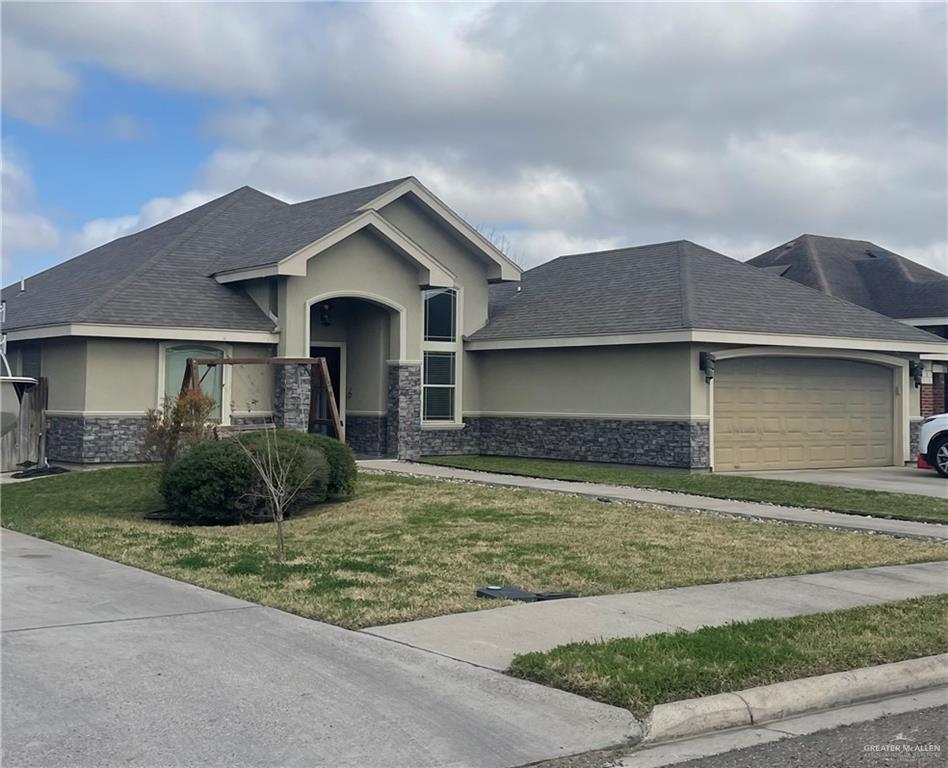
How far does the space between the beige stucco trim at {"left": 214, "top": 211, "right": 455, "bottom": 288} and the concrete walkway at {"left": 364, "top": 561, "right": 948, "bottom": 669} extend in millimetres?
13636

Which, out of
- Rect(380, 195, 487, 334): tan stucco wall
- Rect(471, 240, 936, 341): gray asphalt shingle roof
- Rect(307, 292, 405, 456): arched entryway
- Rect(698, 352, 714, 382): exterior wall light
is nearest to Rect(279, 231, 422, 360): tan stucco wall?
Rect(307, 292, 405, 456): arched entryway

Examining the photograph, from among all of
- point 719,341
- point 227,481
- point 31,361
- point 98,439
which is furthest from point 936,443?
point 31,361

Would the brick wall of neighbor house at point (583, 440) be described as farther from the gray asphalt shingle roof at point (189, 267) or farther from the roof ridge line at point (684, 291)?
the gray asphalt shingle roof at point (189, 267)

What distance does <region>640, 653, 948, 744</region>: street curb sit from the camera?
20.7 ft

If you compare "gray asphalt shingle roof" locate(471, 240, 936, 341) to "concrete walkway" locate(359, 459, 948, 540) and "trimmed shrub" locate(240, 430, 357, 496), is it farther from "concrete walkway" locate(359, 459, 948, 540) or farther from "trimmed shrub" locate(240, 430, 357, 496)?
"trimmed shrub" locate(240, 430, 357, 496)

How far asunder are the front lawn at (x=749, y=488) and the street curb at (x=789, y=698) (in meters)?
7.83

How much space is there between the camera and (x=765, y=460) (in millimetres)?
22266

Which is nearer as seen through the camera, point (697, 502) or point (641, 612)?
point (641, 612)

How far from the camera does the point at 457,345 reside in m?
25.6

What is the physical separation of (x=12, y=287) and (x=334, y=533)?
21.8m

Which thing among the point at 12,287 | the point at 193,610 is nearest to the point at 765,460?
the point at 193,610

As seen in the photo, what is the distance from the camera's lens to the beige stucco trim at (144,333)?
2028cm

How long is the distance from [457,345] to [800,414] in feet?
26.1

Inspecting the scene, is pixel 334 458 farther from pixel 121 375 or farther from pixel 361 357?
pixel 361 357
